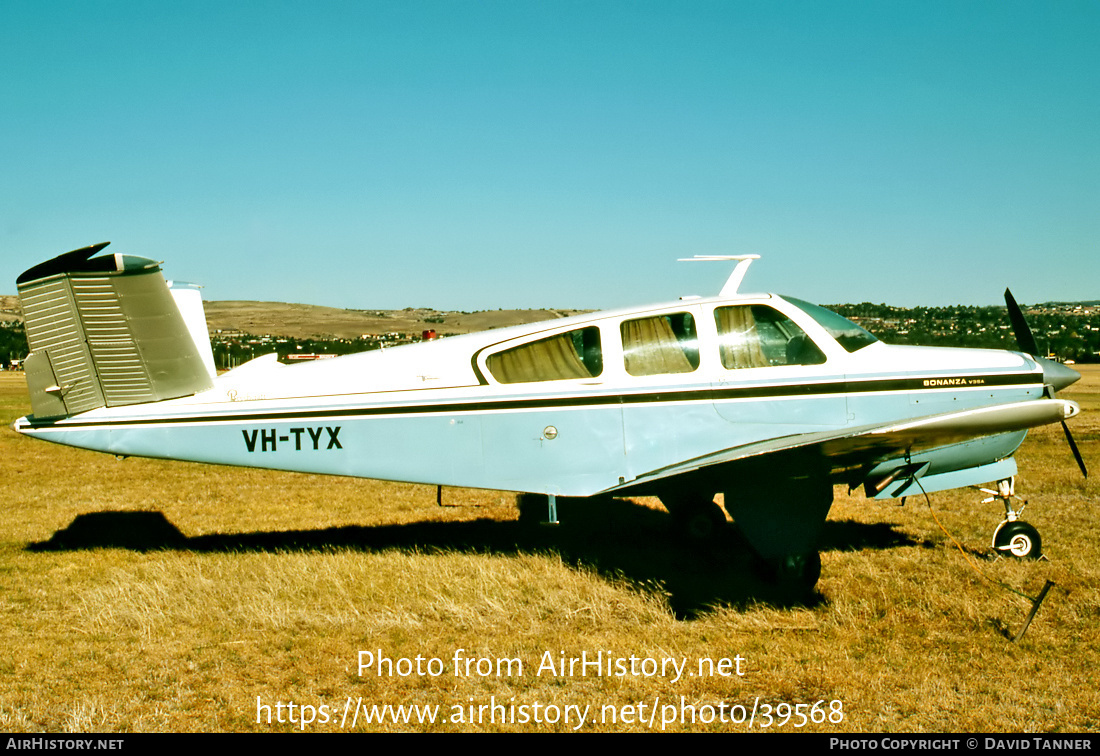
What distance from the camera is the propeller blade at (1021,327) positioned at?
6.58 metres

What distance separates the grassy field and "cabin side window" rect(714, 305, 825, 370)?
178 cm

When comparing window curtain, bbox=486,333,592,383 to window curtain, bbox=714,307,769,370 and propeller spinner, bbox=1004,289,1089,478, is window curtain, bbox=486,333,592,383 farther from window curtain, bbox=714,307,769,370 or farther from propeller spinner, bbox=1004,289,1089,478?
propeller spinner, bbox=1004,289,1089,478

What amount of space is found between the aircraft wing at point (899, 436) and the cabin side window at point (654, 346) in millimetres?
793

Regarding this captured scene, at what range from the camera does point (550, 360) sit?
232 inches

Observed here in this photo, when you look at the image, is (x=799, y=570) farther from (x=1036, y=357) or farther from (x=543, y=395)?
(x=1036, y=357)

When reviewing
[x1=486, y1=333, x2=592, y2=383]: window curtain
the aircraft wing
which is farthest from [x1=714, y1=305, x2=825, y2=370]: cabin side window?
[x1=486, y1=333, x2=592, y2=383]: window curtain

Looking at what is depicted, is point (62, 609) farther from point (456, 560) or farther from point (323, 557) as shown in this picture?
point (456, 560)

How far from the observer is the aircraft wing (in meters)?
3.94

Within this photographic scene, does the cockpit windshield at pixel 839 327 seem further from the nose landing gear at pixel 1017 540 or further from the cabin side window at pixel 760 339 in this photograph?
the nose landing gear at pixel 1017 540

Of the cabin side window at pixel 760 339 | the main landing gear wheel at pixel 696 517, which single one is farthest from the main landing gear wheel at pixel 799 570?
the main landing gear wheel at pixel 696 517

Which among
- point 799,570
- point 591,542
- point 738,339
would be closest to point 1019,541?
point 799,570

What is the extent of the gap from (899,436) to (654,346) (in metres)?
1.97
